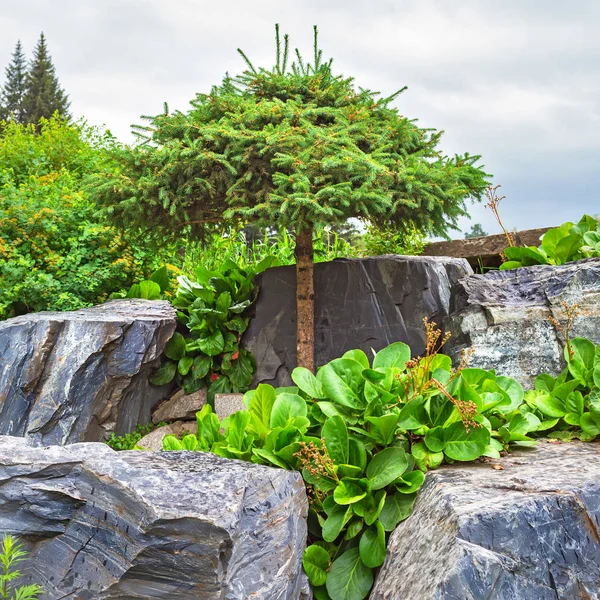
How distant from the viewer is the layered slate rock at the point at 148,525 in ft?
6.72

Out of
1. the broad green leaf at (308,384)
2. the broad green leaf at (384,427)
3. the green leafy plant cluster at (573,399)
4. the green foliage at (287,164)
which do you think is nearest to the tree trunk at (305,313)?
the green foliage at (287,164)

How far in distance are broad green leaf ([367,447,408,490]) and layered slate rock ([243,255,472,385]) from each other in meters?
2.27

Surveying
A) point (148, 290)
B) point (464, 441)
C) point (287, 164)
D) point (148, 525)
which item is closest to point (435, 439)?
point (464, 441)

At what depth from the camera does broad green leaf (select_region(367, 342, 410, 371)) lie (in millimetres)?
3149

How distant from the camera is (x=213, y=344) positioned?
5.57 metres

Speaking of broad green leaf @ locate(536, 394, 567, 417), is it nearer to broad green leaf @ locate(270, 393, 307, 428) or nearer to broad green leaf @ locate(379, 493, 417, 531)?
broad green leaf @ locate(379, 493, 417, 531)

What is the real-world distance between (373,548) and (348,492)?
0.82ft

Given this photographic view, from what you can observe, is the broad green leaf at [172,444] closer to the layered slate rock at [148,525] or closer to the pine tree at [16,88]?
the layered slate rock at [148,525]

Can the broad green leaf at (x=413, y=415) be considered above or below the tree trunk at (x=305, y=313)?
below

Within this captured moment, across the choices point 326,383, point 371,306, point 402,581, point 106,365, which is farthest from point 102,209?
point 402,581

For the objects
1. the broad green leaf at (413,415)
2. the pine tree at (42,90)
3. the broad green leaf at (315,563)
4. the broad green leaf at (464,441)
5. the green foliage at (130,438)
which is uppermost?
the pine tree at (42,90)

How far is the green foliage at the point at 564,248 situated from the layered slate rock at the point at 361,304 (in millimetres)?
521

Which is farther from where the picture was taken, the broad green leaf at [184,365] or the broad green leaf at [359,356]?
the broad green leaf at [184,365]

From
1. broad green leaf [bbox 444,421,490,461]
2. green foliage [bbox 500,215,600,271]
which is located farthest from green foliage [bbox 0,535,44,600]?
green foliage [bbox 500,215,600,271]
